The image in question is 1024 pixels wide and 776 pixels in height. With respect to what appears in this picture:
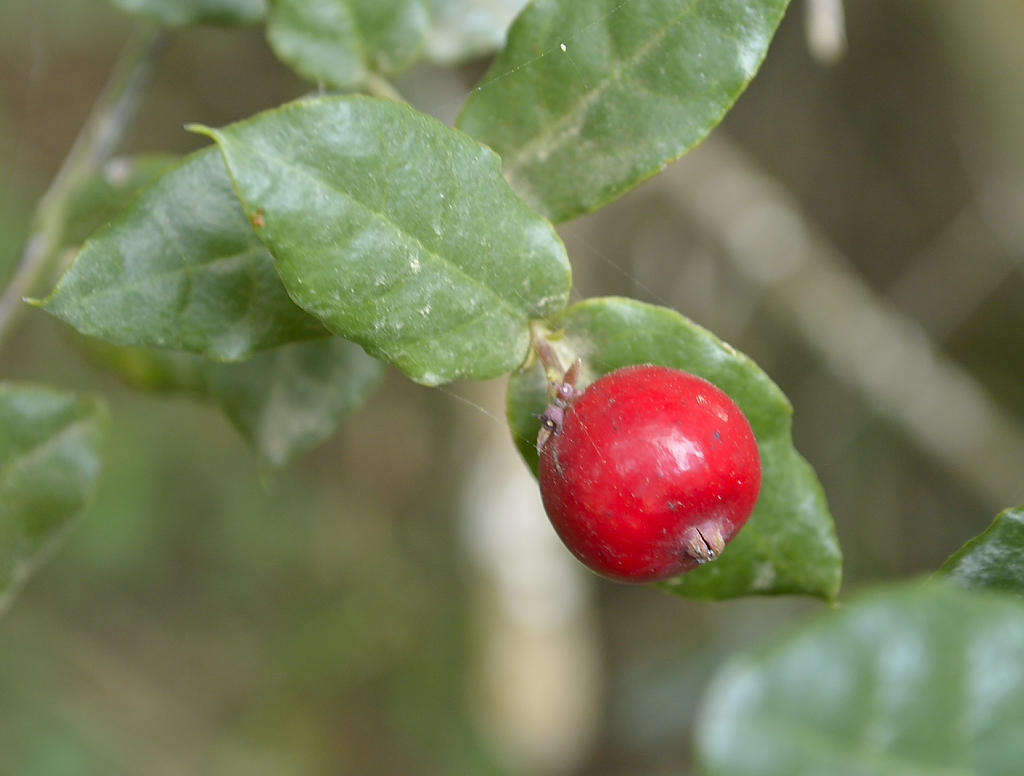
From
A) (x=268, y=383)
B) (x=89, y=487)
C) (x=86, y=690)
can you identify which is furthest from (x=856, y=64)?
(x=86, y=690)

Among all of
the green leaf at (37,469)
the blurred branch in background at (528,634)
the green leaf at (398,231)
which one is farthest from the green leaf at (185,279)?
the blurred branch in background at (528,634)

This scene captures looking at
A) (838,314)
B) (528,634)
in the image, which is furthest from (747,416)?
(528,634)

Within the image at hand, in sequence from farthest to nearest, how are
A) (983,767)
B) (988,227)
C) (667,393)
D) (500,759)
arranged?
(500,759)
(988,227)
(667,393)
(983,767)

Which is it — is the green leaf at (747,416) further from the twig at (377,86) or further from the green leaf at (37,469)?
the green leaf at (37,469)

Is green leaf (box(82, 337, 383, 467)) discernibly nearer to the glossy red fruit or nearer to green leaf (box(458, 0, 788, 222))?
green leaf (box(458, 0, 788, 222))

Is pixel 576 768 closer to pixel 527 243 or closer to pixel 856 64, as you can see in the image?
pixel 856 64

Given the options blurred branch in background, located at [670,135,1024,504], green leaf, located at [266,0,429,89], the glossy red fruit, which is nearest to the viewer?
the glossy red fruit

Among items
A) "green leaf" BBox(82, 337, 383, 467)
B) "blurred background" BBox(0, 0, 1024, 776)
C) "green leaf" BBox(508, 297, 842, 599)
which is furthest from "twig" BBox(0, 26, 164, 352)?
"green leaf" BBox(508, 297, 842, 599)

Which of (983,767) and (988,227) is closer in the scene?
(983,767)
